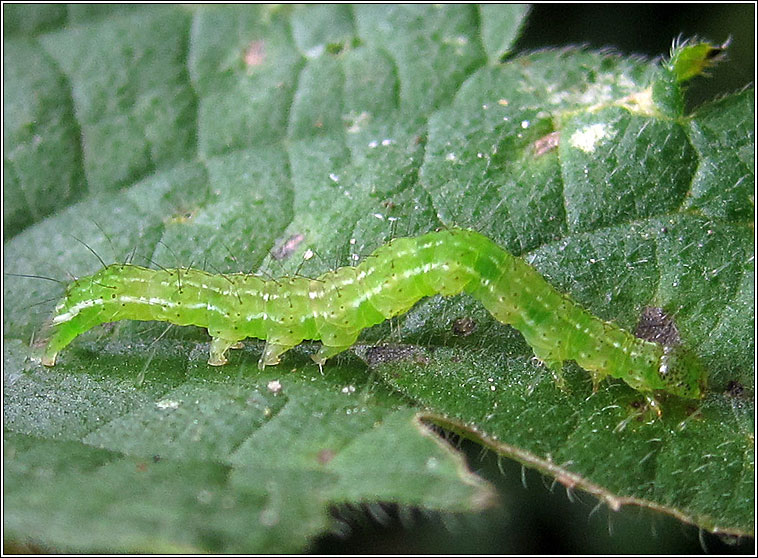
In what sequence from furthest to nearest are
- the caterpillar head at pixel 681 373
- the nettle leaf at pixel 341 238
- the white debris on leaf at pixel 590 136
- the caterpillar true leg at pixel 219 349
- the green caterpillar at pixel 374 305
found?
the white debris on leaf at pixel 590 136 < the caterpillar true leg at pixel 219 349 < the green caterpillar at pixel 374 305 < the caterpillar head at pixel 681 373 < the nettle leaf at pixel 341 238

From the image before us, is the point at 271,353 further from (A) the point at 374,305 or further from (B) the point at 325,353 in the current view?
(A) the point at 374,305

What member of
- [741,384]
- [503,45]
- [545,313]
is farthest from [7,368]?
[741,384]

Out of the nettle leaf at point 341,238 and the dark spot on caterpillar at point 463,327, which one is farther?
the dark spot on caterpillar at point 463,327

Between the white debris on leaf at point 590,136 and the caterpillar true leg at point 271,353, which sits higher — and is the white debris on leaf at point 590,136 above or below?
above

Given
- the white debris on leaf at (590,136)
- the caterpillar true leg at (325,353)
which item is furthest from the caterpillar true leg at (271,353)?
the white debris on leaf at (590,136)

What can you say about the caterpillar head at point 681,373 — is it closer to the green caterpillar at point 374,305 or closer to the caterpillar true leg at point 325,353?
the green caterpillar at point 374,305

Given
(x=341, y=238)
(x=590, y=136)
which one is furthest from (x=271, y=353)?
(x=590, y=136)

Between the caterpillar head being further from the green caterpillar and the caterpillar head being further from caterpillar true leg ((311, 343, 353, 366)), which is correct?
caterpillar true leg ((311, 343, 353, 366))

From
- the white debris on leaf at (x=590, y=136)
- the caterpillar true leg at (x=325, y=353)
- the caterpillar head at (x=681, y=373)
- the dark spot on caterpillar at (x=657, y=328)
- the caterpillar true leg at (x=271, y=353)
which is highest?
the white debris on leaf at (x=590, y=136)

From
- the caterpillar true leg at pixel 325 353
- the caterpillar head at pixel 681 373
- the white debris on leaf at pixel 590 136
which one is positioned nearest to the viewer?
the caterpillar head at pixel 681 373

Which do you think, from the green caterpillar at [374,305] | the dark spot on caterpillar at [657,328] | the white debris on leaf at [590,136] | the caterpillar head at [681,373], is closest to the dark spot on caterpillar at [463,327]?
the green caterpillar at [374,305]
